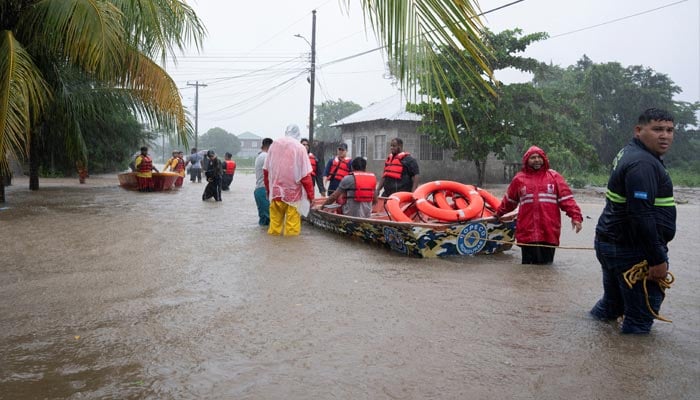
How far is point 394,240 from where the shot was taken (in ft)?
26.1

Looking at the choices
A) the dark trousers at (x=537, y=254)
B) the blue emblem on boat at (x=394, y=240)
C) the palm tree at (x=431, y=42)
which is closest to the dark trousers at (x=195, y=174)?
the blue emblem on boat at (x=394, y=240)

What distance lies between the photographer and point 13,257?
7492 millimetres

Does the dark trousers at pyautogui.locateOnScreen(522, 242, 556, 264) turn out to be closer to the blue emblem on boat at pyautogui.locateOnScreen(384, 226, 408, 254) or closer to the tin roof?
the blue emblem on boat at pyautogui.locateOnScreen(384, 226, 408, 254)

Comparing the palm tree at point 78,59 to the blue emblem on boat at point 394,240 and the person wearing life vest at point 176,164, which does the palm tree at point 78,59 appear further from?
the person wearing life vest at point 176,164

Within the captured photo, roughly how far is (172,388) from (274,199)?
6.08 meters

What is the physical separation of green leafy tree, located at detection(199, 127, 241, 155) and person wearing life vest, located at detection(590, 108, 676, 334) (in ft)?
321

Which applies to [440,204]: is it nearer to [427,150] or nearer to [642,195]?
[642,195]

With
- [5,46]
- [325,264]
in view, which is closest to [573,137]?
[325,264]

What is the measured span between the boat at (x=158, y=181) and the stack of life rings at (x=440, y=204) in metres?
13.0

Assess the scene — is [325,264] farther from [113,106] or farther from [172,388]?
[113,106]

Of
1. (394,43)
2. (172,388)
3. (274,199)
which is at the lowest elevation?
(172,388)

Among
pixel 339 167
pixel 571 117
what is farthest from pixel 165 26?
pixel 571 117

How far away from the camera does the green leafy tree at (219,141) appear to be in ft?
332

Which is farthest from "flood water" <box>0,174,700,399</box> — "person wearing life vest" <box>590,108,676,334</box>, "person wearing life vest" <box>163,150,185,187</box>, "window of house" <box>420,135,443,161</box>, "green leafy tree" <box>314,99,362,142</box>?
"green leafy tree" <box>314,99,362,142</box>
